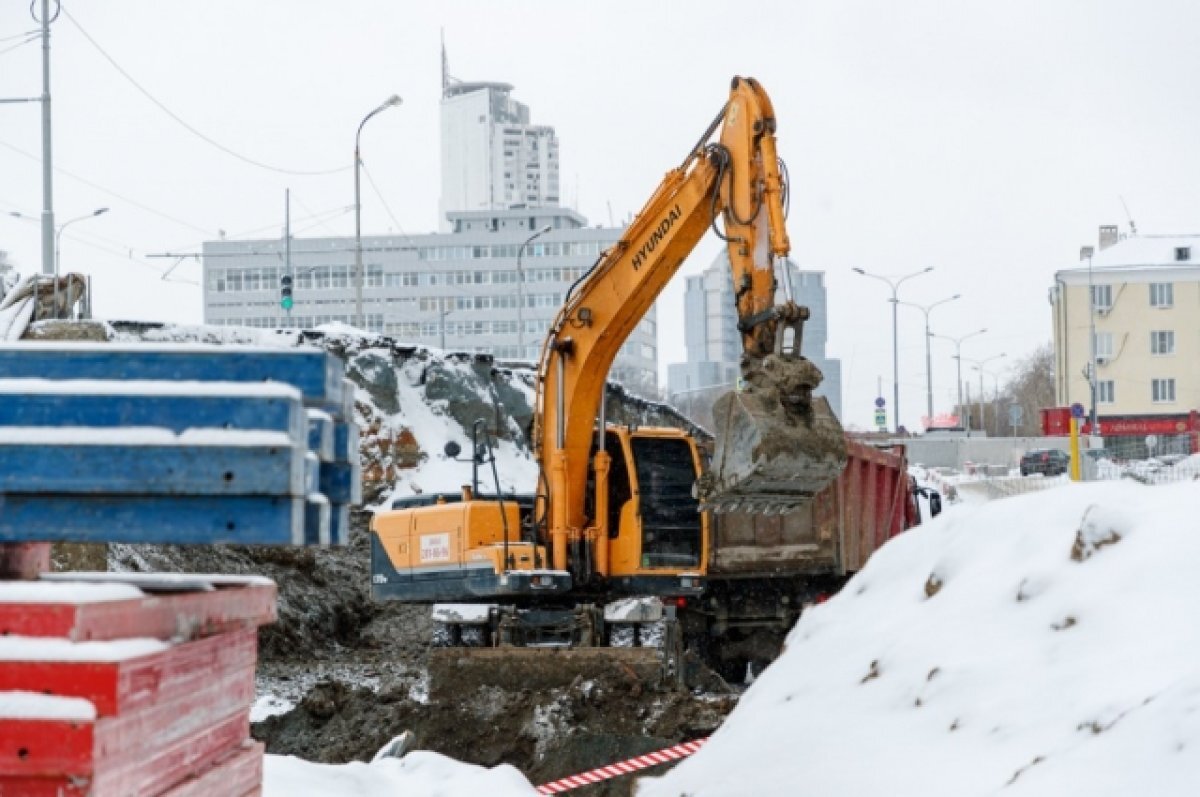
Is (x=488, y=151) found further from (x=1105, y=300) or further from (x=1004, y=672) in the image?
(x=1004, y=672)

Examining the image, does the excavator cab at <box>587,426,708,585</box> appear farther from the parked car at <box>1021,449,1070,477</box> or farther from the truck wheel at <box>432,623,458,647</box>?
the parked car at <box>1021,449,1070,477</box>

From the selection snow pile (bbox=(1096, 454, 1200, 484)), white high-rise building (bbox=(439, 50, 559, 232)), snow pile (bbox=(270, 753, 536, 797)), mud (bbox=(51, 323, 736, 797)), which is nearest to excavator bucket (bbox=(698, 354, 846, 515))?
mud (bbox=(51, 323, 736, 797))

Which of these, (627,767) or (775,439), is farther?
(775,439)

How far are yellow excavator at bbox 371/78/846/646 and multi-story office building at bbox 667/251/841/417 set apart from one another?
522 feet

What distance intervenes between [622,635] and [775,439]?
535cm

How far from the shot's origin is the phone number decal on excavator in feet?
50.5

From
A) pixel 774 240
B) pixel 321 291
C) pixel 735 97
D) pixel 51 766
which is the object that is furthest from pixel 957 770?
pixel 321 291

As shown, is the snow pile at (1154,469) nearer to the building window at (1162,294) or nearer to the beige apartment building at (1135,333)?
the beige apartment building at (1135,333)

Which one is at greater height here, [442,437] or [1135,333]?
[1135,333]

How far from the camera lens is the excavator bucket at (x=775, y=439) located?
11.4 m

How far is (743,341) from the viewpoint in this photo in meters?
12.7

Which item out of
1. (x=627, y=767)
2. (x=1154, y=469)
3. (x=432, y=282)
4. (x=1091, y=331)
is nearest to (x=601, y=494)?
(x=627, y=767)

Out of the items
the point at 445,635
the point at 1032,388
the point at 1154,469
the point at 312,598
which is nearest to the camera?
the point at 445,635

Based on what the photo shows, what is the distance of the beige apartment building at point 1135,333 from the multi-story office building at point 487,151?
93.1 metres
